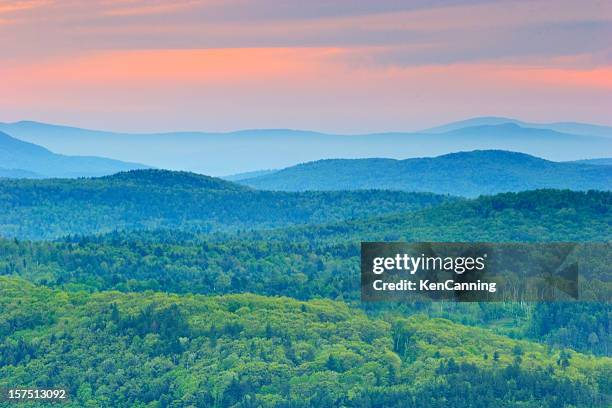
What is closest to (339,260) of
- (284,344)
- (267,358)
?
(284,344)

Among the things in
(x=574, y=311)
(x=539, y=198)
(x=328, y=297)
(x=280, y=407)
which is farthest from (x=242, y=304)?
(x=539, y=198)

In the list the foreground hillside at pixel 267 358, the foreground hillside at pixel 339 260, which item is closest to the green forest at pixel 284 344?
the foreground hillside at pixel 267 358

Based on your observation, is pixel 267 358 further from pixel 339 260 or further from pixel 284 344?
pixel 339 260

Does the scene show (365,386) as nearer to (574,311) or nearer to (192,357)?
(192,357)

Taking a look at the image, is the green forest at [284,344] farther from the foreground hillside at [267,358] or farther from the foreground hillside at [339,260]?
the foreground hillside at [339,260]

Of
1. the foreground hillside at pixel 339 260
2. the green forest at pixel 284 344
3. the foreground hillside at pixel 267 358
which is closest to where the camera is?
the foreground hillside at pixel 267 358

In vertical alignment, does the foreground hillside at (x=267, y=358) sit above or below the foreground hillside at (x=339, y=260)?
below

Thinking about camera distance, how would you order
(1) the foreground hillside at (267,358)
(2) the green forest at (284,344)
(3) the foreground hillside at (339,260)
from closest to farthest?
(1) the foreground hillside at (267,358) < (2) the green forest at (284,344) < (3) the foreground hillside at (339,260)

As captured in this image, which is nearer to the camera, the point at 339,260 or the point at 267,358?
the point at 267,358

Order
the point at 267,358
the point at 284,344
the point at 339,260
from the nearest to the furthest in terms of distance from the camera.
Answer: the point at 267,358
the point at 284,344
the point at 339,260
